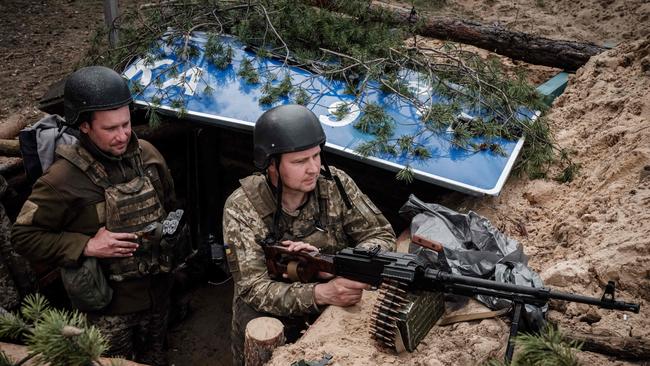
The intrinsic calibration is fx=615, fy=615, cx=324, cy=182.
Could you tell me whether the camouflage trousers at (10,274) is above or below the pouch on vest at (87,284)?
below

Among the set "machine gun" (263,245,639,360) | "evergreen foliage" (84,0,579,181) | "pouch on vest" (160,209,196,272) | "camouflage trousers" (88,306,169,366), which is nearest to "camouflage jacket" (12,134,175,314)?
"camouflage trousers" (88,306,169,366)

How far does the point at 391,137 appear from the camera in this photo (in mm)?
5480

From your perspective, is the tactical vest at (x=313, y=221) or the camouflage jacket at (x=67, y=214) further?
the camouflage jacket at (x=67, y=214)

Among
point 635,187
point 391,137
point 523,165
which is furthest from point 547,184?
point 391,137

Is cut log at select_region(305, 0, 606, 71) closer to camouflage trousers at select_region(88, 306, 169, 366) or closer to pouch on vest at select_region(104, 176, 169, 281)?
pouch on vest at select_region(104, 176, 169, 281)

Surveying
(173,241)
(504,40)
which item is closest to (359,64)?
(504,40)

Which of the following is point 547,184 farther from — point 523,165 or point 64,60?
point 64,60

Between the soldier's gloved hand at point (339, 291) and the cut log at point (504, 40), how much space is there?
4.17 meters

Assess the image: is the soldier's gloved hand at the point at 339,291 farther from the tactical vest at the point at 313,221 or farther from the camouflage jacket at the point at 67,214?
the camouflage jacket at the point at 67,214

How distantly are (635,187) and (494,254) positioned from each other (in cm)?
141

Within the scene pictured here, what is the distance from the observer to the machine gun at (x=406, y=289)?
334 centimetres

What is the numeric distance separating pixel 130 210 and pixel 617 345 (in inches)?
130

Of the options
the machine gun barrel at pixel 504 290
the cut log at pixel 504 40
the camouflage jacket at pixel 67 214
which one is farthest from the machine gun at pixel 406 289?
the cut log at pixel 504 40

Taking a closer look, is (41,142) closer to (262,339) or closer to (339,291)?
(262,339)
